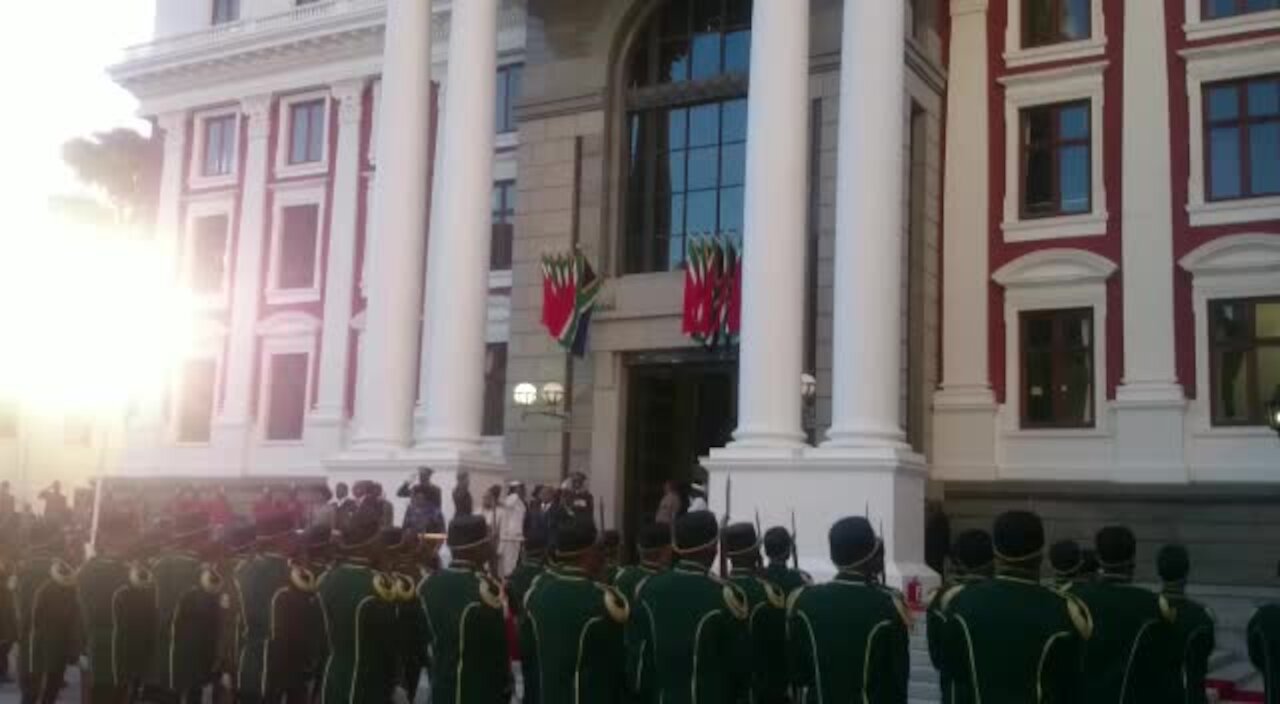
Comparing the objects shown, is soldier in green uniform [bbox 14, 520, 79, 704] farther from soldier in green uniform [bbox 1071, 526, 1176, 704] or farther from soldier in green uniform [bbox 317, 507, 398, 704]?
soldier in green uniform [bbox 1071, 526, 1176, 704]

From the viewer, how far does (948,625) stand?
7.10 m

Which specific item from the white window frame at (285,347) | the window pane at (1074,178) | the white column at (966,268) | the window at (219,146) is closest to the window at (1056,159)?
the window pane at (1074,178)

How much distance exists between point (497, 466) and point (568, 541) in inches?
555

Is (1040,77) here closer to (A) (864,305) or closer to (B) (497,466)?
(A) (864,305)

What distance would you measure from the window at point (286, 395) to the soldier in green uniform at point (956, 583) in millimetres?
25194

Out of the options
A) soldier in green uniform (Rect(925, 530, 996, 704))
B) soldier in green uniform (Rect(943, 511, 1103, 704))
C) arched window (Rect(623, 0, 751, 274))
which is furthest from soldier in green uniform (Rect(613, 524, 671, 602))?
arched window (Rect(623, 0, 751, 274))

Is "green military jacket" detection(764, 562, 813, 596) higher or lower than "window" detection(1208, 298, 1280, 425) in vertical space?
lower

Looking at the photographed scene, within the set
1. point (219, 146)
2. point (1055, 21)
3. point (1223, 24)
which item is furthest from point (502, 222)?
point (1223, 24)

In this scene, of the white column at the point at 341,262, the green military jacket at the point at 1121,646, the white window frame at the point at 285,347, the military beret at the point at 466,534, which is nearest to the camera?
the green military jacket at the point at 1121,646

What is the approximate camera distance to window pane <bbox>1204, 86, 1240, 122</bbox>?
22.6m

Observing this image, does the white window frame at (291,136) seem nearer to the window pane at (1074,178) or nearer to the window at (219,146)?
the window at (219,146)

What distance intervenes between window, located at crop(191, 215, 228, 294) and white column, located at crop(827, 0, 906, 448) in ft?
60.1

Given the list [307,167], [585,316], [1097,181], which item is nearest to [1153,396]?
[1097,181]

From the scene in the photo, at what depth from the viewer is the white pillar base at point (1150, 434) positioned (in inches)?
867
